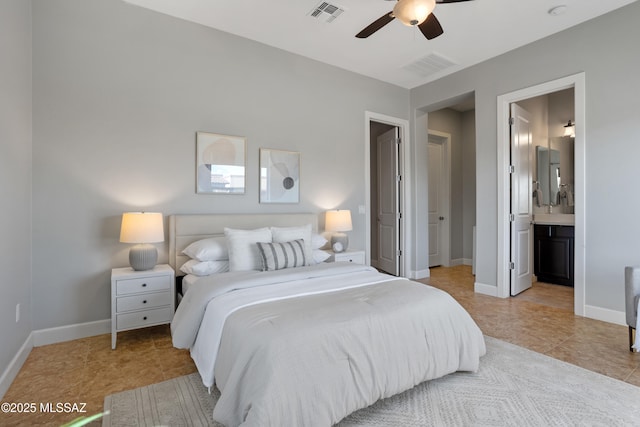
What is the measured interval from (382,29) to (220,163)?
2.30 meters

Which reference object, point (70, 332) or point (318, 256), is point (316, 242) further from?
point (70, 332)

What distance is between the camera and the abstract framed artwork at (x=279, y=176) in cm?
382

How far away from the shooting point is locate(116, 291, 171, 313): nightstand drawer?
8.68 ft

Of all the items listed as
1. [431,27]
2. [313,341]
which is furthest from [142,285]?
[431,27]

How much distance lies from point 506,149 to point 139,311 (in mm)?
4513

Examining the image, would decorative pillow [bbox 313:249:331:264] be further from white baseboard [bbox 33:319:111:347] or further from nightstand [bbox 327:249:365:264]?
white baseboard [bbox 33:319:111:347]

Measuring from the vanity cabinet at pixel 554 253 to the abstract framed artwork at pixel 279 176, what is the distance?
12.4 ft

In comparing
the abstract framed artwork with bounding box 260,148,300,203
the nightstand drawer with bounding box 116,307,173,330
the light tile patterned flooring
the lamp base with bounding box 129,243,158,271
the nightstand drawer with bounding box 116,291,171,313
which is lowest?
the light tile patterned flooring

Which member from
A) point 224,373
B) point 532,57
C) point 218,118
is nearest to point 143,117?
point 218,118

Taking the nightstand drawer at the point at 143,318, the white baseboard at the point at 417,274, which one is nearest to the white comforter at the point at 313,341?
the nightstand drawer at the point at 143,318

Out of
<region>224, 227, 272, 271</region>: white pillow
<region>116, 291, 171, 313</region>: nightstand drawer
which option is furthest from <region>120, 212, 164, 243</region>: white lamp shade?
<region>224, 227, 272, 271</region>: white pillow

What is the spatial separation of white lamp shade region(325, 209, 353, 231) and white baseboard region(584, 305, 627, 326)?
270cm

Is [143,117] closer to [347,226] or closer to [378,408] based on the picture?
[347,226]

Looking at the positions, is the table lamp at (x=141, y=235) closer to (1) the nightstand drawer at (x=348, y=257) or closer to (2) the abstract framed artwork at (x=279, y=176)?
(2) the abstract framed artwork at (x=279, y=176)
